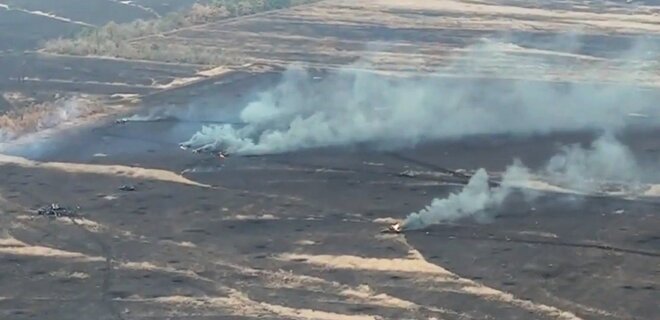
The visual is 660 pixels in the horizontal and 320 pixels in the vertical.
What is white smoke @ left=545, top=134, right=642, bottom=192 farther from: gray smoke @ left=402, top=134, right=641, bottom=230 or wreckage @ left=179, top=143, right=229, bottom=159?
wreckage @ left=179, top=143, right=229, bottom=159

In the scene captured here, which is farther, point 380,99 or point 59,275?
point 380,99

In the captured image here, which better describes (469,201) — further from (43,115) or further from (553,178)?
(43,115)

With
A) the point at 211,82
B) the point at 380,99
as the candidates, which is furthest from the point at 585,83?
the point at 211,82

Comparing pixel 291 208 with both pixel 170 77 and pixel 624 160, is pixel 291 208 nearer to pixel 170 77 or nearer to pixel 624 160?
pixel 624 160

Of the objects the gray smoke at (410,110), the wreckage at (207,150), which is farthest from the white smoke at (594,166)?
the wreckage at (207,150)

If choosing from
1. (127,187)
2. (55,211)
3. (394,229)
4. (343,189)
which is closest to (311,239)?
(394,229)

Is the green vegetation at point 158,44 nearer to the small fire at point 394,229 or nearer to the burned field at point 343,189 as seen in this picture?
the burned field at point 343,189

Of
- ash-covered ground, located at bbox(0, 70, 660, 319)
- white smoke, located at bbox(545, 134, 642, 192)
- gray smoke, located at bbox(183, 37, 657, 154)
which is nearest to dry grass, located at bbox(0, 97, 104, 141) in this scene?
ash-covered ground, located at bbox(0, 70, 660, 319)
